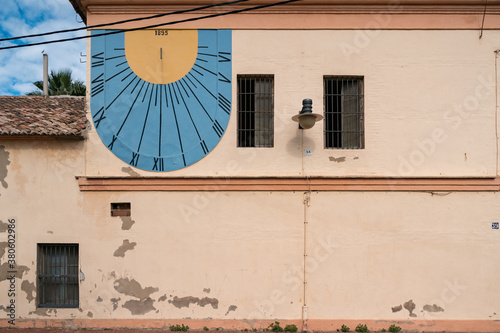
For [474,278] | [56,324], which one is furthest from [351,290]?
[56,324]

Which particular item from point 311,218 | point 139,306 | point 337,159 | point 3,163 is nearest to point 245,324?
point 139,306

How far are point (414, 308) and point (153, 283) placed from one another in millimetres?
5184

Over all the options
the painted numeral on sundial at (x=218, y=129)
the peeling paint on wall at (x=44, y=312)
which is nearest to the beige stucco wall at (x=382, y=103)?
the painted numeral on sundial at (x=218, y=129)

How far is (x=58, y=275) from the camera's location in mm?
6918

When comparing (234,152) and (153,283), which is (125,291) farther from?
(234,152)

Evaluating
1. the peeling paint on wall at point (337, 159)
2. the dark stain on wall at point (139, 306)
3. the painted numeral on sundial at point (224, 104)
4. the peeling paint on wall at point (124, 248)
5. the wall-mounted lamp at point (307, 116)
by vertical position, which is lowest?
the dark stain on wall at point (139, 306)

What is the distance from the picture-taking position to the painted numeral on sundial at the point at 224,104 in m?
6.96

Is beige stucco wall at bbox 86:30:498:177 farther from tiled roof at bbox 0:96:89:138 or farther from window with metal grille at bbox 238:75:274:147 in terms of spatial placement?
tiled roof at bbox 0:96:89:138

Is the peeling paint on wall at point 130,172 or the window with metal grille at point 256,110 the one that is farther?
the window with metal grille at point 256,110

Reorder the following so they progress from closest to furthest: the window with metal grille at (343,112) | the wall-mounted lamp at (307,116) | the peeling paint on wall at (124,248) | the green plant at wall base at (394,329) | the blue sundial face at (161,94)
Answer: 1. the wall-mounted lamp at (307,116)
2. the green plant at wall base at (394,329)
3. the peeling paint on wall at (124,248)
4. the blue sundial face at (161,94)
5. the window with metal grille at (343,112)

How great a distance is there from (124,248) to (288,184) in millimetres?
3521

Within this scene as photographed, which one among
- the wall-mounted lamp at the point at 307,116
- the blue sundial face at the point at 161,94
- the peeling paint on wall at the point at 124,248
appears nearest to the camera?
the wall-mounted lamp at the point at 307,116

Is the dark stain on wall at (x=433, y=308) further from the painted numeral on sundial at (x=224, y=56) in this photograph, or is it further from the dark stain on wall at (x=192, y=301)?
the painted numeral on sundial at (x=224, y=56)

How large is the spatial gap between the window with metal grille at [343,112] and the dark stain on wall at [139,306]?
189 inches
